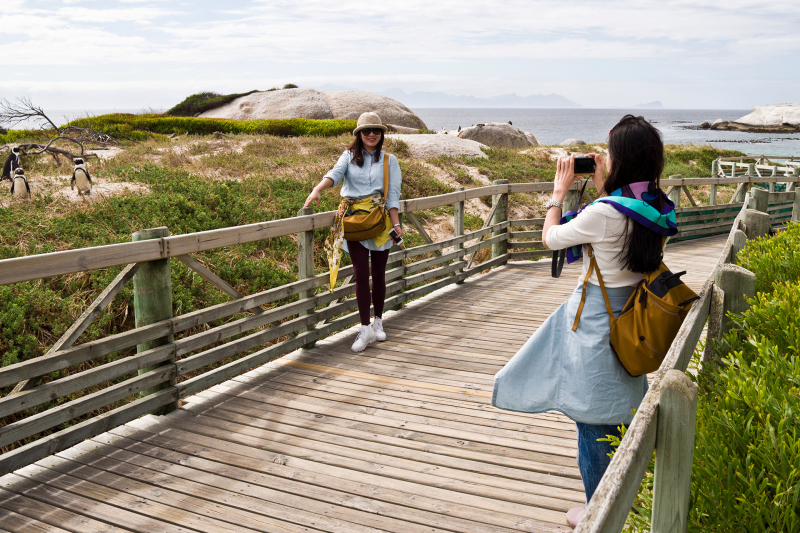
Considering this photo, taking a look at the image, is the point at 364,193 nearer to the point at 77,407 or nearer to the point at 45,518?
the point at 77,407

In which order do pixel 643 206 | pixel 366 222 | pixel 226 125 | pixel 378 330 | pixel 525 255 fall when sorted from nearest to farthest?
pixel 643 206 < pixel 366 222 < pixel 378 330 < pixel 525 255 < pixel 226 125

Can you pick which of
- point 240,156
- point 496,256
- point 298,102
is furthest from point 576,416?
point 298,102

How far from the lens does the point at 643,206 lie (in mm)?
2490

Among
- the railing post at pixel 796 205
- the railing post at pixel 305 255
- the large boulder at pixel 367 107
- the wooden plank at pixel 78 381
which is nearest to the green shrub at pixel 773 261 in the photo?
the railing post at pixel 305 255

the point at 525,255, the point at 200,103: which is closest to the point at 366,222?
the point at 525,255

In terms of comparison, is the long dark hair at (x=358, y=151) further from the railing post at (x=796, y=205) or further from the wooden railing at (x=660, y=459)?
the railing post at (x=796, y=205)

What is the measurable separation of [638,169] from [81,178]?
358 inches

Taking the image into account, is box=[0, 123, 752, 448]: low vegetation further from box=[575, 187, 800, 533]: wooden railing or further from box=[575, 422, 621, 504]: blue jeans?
box=[575, 187, 800, 533]: wooden railing

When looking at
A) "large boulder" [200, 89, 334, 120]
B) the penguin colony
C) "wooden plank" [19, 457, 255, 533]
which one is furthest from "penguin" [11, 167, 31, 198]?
"large boulder" [200, 89, 334, 120]

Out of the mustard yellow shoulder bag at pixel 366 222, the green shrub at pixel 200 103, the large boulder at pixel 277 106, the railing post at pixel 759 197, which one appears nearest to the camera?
the mustard yellow shoulder bag at pixel 366 222

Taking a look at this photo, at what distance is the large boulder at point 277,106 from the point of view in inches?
1153

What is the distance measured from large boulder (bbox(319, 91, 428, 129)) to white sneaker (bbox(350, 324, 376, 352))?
2475cm

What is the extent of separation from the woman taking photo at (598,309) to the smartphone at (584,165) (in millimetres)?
31

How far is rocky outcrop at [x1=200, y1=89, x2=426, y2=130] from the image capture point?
29.4 metres
